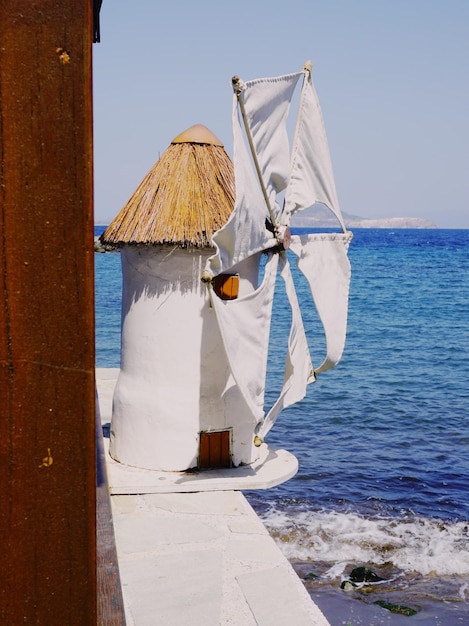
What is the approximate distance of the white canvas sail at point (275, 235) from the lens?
6.45 meters

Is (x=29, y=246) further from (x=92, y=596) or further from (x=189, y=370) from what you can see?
(x=189, y=370)

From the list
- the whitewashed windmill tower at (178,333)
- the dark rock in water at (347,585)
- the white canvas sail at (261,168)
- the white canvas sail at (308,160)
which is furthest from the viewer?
the dark rock in water at (347,585)

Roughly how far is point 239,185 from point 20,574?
5.50m

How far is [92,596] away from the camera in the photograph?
1.09m

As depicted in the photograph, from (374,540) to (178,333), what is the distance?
13.4 ft

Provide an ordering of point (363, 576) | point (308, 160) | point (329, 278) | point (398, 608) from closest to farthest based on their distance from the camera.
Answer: point (308, 160) < point (398, 608) < point (329, 278) < point (363, 576)

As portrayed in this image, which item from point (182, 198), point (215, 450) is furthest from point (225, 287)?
point (215, 450)

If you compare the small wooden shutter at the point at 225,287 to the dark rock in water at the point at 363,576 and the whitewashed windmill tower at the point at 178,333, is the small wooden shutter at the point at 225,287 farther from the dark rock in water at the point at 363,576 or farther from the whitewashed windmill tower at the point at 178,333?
the dark rock in water at the point at 363,576

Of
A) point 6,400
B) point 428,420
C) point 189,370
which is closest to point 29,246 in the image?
point 6,400

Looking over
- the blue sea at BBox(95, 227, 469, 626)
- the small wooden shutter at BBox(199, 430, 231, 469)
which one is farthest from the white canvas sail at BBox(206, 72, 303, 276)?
the blue sea at BBox(95, 227, 469, 626)

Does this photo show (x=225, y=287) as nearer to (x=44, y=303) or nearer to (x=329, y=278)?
(x=329, y=278)

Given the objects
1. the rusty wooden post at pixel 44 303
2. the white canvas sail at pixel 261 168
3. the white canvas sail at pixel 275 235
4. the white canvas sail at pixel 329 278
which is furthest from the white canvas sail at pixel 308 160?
the rusty wooden post at pixel 44 303

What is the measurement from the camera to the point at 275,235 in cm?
732

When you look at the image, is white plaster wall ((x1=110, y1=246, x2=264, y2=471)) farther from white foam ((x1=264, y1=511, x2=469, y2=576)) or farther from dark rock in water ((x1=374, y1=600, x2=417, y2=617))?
white foam ((x1=264, y1=511, x2=469, y2=576))
